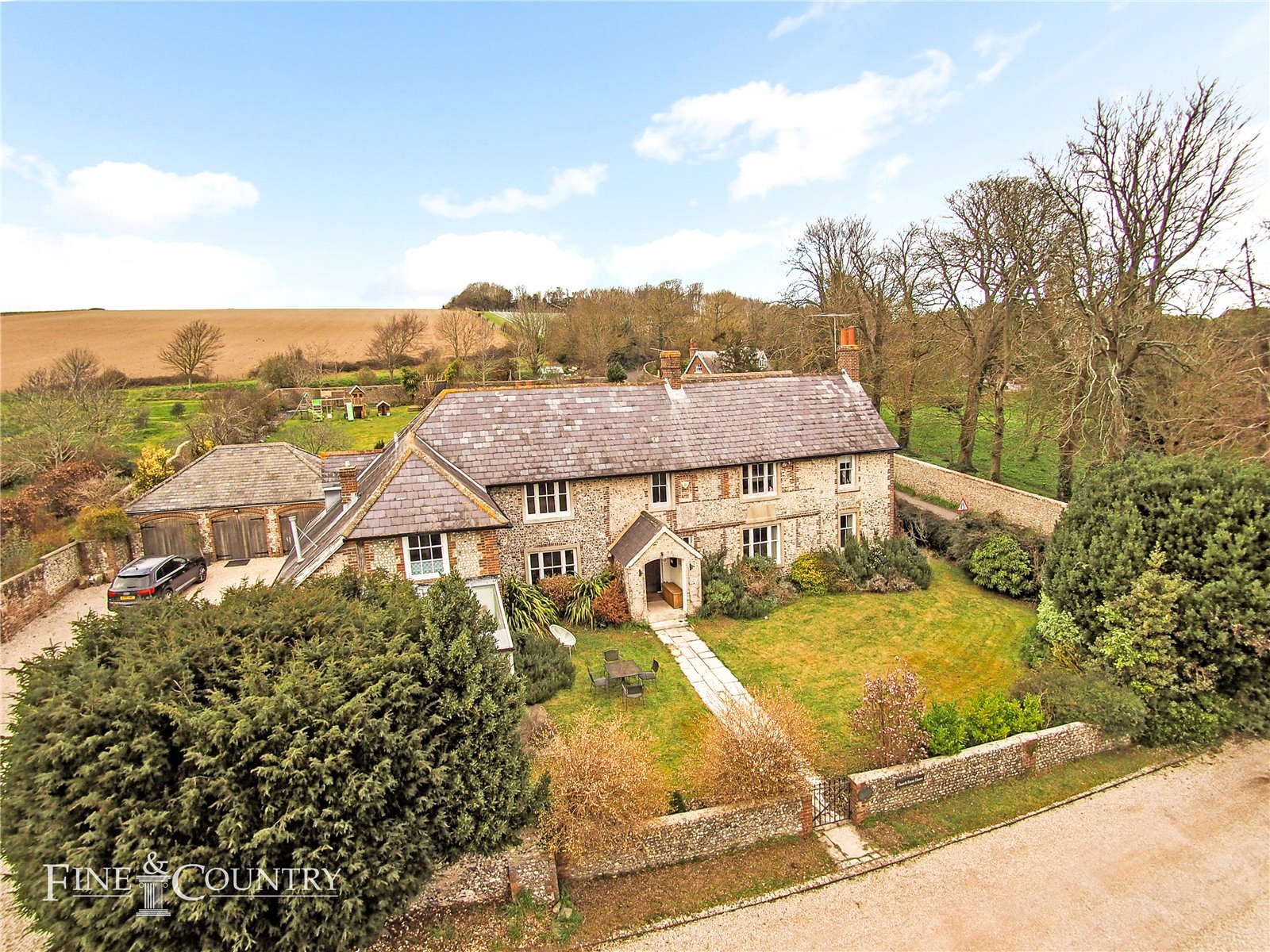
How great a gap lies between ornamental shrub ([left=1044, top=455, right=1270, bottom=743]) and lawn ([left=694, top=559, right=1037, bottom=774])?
322 cm

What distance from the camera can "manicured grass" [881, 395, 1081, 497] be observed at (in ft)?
108

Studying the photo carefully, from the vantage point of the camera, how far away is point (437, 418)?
21.7 meters

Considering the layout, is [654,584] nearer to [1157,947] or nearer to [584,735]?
[584,735]

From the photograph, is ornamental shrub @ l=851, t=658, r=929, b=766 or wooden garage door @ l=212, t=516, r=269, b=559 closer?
ornamental shrub @ l=851, t=658, r=929, b=766

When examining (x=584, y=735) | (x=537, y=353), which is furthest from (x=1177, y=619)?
(x=537, y=353)

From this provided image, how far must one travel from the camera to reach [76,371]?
3825cm

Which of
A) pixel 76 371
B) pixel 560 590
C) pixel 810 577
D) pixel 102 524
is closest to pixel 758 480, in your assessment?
pixel 810 577

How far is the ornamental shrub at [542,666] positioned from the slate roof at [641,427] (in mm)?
5474

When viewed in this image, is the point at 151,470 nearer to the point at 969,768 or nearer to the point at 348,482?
the point at 348,482

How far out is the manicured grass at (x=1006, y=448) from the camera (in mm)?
32906

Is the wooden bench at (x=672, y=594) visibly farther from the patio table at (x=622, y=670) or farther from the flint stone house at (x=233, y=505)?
the flint stone house at (x=233, y=505)

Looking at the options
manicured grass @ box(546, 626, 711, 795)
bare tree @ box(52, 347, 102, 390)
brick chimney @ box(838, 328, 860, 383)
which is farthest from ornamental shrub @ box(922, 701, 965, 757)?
bare tree @ box(52, 347, 102, 390)

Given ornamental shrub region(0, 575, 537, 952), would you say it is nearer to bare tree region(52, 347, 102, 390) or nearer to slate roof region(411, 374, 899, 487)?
slate roof region(411, 374, 899, 487)

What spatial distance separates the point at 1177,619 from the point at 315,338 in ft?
285
